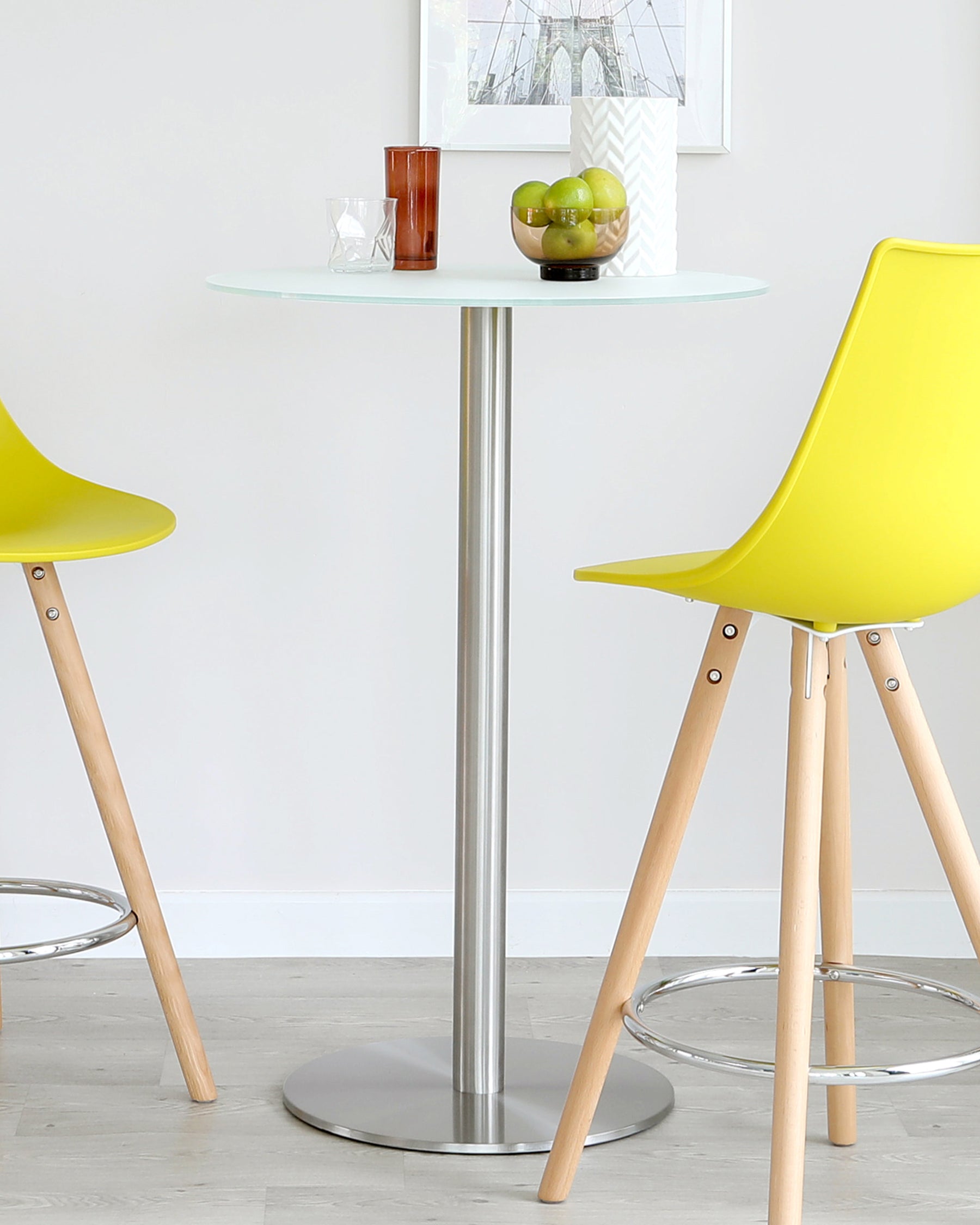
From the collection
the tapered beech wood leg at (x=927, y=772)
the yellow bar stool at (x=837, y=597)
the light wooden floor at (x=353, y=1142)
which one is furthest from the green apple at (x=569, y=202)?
the light wooden floor at (x=353, y=1142)

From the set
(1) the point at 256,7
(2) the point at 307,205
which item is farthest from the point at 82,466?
(1) the point at 256,7

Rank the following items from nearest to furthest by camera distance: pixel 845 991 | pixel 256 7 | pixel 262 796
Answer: pixel 845 991 → pixel 256 7 → pixel 262 796

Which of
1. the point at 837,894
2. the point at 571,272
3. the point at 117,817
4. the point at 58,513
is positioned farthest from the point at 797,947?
the point at 58,513

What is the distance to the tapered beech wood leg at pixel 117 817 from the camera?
6.62 feet

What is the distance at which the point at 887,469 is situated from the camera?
1512mm

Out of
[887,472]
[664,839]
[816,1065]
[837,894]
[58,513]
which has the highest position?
[887,472]

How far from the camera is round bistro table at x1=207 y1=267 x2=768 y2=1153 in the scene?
1.96 metres

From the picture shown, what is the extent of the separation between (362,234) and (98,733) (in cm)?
70

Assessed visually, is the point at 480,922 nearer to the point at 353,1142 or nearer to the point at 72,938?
the point at 353,1142

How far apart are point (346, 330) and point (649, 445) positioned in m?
0.50

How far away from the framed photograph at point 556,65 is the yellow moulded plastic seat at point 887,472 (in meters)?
1.08

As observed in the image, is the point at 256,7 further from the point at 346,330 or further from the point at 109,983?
the point at 109,983

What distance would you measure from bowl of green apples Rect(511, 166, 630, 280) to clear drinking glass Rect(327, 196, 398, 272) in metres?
0.18

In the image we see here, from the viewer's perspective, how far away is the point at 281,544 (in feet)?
8.36
